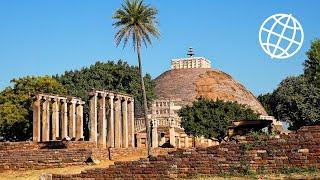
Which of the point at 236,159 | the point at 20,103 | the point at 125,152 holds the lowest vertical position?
the point at 236,159

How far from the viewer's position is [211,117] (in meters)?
52.2

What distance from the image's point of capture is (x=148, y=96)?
62906mm

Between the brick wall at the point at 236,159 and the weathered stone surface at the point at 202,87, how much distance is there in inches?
2360

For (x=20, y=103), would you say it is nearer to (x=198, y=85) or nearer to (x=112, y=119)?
(x=112, y=119)

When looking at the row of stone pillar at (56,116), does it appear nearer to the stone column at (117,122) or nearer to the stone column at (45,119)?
the stone column at (45,119)

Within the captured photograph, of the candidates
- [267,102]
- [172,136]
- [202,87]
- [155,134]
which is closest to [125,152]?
[155,134]

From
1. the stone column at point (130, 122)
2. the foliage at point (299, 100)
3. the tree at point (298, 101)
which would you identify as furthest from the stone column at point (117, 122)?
the tree at point (298, 101)

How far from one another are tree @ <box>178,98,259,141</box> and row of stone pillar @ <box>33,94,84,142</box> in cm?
1316

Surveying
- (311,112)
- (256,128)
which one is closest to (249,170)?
(256,128)

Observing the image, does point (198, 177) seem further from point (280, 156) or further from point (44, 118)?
point (44, 118)

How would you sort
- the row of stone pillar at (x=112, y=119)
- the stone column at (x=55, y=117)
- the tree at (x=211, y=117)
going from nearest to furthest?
the row of stone pillar at (x=112, y=119), the stone column at (x=55, y=117), the tree at (x=211, y=117)

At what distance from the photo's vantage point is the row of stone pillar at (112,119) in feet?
120

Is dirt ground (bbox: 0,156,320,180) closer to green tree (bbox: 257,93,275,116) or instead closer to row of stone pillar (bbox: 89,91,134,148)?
row of stone pillar (bbox: 89,91,134,148)

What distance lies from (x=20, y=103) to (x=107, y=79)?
34.3 feet
